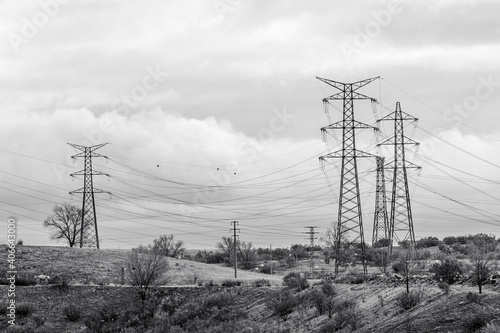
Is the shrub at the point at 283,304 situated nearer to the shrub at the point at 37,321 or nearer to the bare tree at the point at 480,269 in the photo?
the bare tree at the point at 480,269

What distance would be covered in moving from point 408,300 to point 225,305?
2128cm

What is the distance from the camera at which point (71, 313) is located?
65000 millimetres

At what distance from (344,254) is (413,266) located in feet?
219

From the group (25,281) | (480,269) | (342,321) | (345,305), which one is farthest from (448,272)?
(25,281)

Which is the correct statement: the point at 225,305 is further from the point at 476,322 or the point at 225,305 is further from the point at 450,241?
the point at 450,241

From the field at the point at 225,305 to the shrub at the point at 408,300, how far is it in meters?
0.38

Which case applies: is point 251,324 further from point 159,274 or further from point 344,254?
point 344,254

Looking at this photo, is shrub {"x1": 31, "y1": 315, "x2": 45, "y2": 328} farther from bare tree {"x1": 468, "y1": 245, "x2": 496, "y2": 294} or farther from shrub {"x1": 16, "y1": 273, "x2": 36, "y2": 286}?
bare tree {"x1": 468, "y1": 245, "x2": 496, "y2": 294}

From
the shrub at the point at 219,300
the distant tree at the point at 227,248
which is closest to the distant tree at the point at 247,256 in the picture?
the distant tree at the point at 227,248

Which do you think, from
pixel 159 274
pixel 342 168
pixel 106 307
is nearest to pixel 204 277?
pixel 159 274

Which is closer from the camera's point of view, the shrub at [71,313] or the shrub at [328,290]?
the shrub at [328,290]

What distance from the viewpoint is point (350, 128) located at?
2707 inches

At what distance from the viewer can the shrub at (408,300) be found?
149 feet

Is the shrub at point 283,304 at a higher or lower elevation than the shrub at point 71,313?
higher
